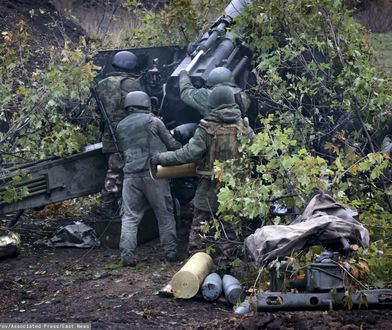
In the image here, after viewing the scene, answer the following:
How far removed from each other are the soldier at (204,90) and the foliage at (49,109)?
3.66 feet

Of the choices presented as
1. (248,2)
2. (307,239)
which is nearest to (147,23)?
(248,2)

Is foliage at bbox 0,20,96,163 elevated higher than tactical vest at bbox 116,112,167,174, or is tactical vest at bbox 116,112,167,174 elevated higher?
foliage at bbox 0,20,96,163

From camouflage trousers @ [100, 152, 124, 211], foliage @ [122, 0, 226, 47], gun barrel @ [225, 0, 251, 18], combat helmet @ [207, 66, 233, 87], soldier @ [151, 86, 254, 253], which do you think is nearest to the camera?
soldier @ [151, 86, 254, 253]

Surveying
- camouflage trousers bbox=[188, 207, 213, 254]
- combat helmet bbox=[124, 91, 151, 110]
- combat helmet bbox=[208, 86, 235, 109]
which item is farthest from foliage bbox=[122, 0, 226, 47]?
camouflage trousers bbox=[188, 207, 213, 254]

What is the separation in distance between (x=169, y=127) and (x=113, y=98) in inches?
31.3

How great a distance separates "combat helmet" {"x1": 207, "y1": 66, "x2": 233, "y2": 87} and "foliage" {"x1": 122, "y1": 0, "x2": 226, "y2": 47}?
6.41 ft

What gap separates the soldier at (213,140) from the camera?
371 inches

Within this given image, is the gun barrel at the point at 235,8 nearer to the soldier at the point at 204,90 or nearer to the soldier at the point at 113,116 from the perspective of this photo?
the soldier at the point at 204,90

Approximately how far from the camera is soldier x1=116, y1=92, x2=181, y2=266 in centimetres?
1013

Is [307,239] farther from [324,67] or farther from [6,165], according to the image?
[6,165]

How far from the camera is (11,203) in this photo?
1056cm

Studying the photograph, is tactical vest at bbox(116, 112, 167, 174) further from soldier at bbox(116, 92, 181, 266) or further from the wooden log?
the wooden log

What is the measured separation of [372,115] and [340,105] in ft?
1.32

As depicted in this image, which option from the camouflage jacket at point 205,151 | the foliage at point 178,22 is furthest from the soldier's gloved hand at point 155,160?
the foliage at point 178,22
